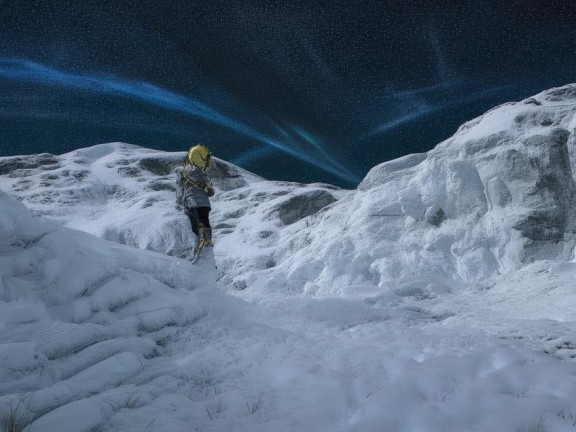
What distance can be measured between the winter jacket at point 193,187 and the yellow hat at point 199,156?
0.15 metres

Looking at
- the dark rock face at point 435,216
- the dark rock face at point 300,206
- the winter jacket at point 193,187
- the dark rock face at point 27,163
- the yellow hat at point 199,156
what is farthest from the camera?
the dark rock face at point 27,163

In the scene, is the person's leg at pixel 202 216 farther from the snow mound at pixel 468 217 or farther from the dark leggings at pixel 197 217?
the snow mound at pixel 468 217

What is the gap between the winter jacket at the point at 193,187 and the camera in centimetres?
807

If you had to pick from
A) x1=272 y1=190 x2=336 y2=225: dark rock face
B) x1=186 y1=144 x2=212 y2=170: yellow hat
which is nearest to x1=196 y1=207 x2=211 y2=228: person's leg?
x1=186 y1=144 x2=212 y2=170: yellow hat

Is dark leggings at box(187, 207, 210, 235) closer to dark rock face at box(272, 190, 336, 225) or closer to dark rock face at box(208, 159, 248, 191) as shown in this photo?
dark rock face at box(272, 190, 336, 225)

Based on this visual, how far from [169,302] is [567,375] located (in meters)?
3.73

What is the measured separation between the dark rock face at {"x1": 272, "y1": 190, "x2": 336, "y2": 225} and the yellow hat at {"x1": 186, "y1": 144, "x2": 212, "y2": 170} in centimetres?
2408

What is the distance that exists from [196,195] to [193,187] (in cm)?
18

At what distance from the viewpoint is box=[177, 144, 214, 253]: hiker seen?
316 inches

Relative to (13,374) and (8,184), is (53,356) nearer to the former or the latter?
(13,374)

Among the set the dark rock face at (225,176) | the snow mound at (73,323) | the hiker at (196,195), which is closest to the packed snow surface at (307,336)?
the snow mound at (73,323)

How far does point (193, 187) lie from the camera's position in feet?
26.6

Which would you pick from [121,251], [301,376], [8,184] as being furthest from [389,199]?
[8,184]

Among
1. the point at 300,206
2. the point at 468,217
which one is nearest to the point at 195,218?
the point at 468,217
